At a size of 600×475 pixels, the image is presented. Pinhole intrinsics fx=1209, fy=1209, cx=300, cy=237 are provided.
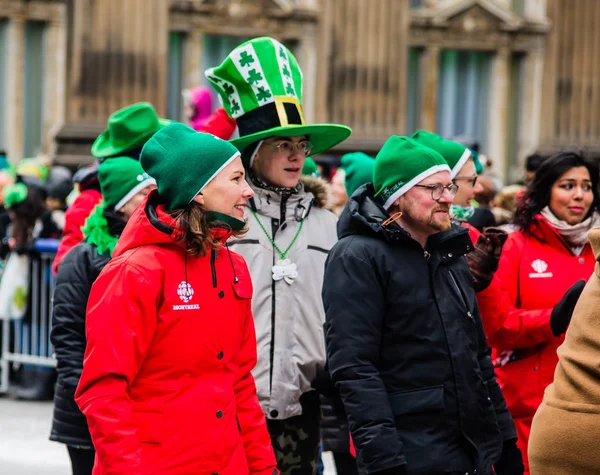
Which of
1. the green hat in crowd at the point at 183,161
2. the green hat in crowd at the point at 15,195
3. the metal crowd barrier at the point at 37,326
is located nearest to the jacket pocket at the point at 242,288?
the green hat in crowd at the point at 183,161

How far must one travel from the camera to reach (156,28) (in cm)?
1479

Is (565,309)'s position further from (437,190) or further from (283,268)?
(283,268)

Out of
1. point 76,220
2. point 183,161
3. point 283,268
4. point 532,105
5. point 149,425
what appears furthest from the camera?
point 532,105

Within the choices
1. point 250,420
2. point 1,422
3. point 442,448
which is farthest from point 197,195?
point 1,422

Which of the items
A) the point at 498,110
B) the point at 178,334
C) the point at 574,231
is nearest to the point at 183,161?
the point at 178,334

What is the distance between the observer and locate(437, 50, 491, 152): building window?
17438 mm

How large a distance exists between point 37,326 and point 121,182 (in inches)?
205

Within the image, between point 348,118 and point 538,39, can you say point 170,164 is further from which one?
point 538,39

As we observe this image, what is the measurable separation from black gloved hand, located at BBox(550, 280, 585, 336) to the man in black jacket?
71cm

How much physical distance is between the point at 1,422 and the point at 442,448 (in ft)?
18.9

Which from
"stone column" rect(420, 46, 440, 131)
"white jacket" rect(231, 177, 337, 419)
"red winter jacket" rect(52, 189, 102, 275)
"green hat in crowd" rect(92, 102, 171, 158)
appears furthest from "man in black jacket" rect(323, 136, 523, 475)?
"stone column" rect(420, 46, 440, 131)

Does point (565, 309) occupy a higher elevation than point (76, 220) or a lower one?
lower

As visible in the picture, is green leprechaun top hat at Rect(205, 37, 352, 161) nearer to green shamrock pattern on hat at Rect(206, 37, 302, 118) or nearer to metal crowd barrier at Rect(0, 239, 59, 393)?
green shamrock pattern on hat at Rect(206, 37, 302, 118)

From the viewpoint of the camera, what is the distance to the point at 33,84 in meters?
15.6
